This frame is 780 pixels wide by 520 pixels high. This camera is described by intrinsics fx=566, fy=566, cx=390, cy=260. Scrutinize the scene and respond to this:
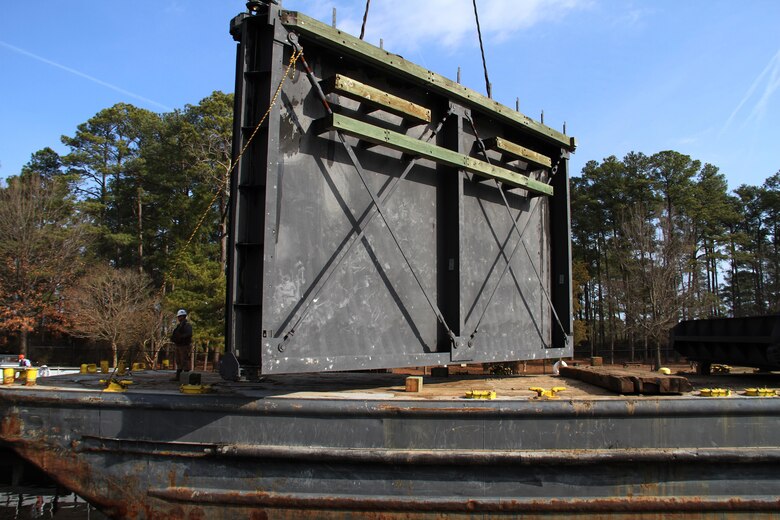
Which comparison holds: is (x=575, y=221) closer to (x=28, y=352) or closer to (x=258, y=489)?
(x=28, y=352)

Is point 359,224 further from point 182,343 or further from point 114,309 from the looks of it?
point 114,309

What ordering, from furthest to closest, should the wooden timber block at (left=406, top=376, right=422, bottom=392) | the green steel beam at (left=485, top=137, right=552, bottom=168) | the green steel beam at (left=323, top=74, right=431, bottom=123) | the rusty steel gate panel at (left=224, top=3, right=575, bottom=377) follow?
the green steel beam at (left=485, top=137, right=552, bottom=168), the wooden timber block at (left=406, top=376, right=422, bottom=392), the green steel beam at (left=323, top=74, right=431, bottom=123), the rusty steel gate panel at (left=224, top=3, right=575, bottom=377)

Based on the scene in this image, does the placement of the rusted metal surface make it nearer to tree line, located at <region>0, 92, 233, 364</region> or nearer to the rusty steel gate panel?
the rusty steel gate panel

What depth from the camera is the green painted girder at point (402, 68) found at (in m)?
5.39

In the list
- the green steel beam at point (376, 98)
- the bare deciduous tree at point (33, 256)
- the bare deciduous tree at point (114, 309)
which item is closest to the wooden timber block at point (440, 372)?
the green steel beam at point (376, 98)

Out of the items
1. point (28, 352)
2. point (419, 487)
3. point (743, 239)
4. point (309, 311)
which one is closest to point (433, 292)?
point (309, 311)

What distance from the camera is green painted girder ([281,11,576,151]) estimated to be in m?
5.39

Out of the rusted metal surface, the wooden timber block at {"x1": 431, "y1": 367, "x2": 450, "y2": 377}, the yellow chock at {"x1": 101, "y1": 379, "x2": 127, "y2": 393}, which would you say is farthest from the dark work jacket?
the wooden timber block at {"x1": 431, "y1": 367, "x2": 450, "y2": 377}

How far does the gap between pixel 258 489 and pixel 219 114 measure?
36183 millimetres

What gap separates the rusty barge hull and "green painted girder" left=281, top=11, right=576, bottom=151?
3451 millimetres

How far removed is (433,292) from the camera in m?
6.54

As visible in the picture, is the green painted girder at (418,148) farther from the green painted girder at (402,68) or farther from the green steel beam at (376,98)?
the green painted girder at (402,68)

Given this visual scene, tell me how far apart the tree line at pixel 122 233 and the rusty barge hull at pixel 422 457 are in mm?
20000

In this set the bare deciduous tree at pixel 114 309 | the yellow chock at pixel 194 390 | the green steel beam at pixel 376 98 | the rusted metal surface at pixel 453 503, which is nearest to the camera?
the rusted metal surface at pixel 453 503
